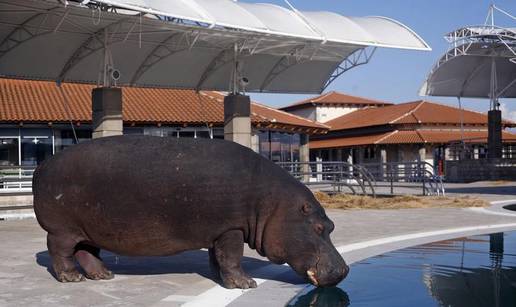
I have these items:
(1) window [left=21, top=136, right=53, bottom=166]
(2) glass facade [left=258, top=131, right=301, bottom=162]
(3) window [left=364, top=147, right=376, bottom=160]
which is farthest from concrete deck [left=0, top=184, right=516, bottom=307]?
(3) window [left=364, top=147, right=376, bottom=160]

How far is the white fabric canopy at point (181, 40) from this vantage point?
650 inches

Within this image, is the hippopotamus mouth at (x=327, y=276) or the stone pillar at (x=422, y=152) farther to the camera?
the stone pillar at (x=422, y=152)

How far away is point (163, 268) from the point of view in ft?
28.4

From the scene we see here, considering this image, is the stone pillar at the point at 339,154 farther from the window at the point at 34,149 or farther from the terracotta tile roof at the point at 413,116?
the window at the point at 34,149

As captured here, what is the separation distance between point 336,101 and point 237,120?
38.9 meters

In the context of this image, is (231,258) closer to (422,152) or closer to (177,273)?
(177,273)

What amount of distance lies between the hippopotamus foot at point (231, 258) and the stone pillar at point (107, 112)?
11.3m

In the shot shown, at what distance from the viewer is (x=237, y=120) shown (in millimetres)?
20594

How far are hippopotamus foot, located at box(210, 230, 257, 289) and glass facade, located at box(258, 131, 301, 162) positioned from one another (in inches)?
1009

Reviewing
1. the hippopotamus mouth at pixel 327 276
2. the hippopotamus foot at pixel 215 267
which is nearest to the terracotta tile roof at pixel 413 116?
the hippopotamus foot at pixel 215 267

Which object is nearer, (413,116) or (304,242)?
(304,242)

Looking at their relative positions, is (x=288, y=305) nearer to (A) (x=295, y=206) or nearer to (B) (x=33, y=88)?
(A) (x=295, y=206)

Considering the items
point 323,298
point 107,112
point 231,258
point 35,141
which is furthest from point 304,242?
point 35,141

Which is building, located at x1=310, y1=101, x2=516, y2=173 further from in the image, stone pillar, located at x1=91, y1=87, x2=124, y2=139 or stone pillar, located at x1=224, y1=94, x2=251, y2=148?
stone pillar, located at x1=91, y1=87, x2=124, y2=139
